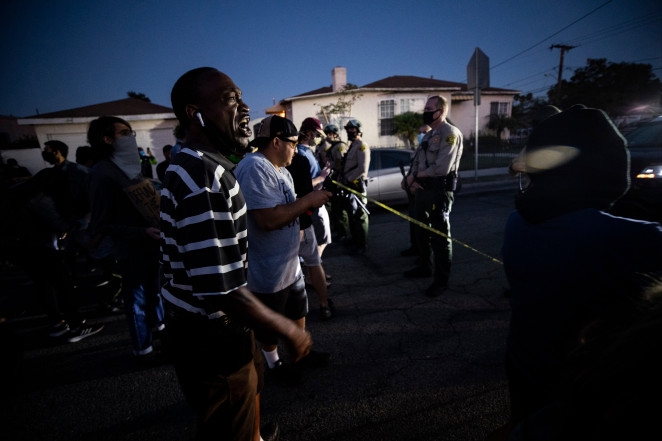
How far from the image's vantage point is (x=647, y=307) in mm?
602

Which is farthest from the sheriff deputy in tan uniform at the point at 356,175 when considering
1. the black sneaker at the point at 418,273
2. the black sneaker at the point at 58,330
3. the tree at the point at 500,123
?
the tree at the point at 500,123

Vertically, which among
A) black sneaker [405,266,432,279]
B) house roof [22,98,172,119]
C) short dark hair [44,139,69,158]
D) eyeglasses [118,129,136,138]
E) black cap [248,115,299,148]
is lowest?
black sneaker [405,266,432,279]

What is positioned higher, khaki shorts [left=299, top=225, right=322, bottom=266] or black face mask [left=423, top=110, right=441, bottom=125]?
black face mask [left=423, top=110, right=441, bottom=125]

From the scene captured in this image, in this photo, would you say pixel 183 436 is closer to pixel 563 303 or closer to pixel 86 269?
pixel 563 303

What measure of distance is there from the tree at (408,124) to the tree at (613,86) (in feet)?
71.6

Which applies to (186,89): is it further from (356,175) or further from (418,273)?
(356,175)

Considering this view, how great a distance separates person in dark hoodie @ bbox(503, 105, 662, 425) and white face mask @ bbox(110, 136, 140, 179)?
8.69 ft

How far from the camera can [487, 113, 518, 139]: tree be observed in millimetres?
23984

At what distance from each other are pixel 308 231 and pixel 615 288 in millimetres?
2369

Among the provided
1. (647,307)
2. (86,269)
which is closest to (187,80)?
(647,307)

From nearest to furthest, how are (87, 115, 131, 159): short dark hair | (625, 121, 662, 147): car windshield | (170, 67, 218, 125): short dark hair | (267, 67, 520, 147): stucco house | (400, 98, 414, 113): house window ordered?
(170, 67, 218, 125): short dark hair, (87, 115, 131, 159): short dark hair, (625, 121, 662, 147): car windshield, (267, 67, 520, 147): stucco house, (400, 98, 414, 113): house window

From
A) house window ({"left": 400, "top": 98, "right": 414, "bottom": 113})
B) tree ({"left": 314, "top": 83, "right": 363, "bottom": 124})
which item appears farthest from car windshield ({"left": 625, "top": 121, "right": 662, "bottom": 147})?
house window ({"left": 400, "top": 98, "right": 414, "bottom": 113})

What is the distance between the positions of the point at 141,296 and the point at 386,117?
21.1 m

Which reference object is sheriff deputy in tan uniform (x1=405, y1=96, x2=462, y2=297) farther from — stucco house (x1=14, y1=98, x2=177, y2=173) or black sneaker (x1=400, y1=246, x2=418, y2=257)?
stucco house (x1=14, y1=98, x2=177, y2=173)
